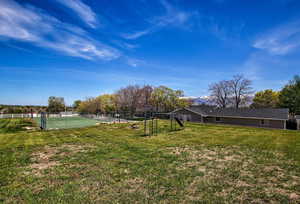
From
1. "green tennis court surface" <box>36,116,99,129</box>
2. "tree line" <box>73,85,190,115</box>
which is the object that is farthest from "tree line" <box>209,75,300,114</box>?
"green tennis court surface" <box>36,116,99,129</box>

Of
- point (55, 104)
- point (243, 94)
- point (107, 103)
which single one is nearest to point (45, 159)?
point (243, 94)

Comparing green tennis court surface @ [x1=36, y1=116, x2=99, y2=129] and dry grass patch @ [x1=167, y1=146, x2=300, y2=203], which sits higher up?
dry grass patch @ [x1=167, y1=146, x2=300, y2=203]

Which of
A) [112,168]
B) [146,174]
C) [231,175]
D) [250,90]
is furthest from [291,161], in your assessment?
[250,90]

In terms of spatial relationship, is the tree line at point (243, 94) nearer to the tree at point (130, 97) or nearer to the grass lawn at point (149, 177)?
the tree at point (130, 97)

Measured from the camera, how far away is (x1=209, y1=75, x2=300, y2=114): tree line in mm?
30320

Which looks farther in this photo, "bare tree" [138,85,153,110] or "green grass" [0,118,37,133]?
"bare tree" [138,85,153,110]

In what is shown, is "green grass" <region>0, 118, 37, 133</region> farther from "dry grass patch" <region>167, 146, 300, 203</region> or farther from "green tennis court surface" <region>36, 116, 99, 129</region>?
"dry grass patch" <region>167, 146, 300, 203</region>

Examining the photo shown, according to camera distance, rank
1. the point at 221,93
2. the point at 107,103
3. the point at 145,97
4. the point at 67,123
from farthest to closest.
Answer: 1. the point at 107,103
2. the point at 145,97
3. the point at 221,93
4. the point at 67,123

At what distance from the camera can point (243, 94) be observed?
3362cm

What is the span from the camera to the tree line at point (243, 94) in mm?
30320

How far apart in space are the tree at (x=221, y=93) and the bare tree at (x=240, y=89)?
3.30 ft

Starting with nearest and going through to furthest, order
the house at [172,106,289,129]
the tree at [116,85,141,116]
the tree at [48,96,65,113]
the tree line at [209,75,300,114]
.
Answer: the house at [172,106,289,129]
the tree line at [209,75,300,114]
the tree at [116,85,141,116]
the tree at [48,96,65,113]

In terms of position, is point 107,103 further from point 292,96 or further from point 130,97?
point 292,96

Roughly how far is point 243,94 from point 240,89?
140 centimetres
